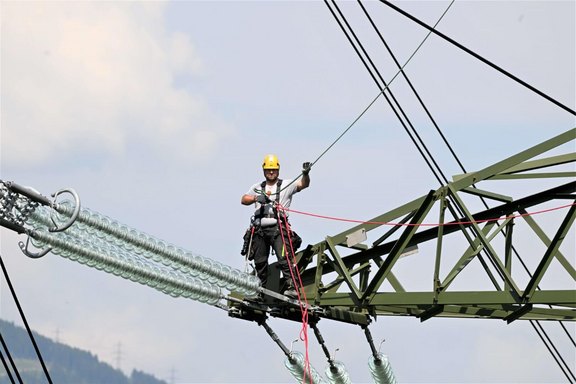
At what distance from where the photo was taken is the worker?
20344 millimetres

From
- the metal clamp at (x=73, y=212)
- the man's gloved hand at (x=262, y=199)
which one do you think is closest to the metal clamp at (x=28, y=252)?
the metal clamp at (x=73, y=212)

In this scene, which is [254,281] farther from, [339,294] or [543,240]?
[543,240]

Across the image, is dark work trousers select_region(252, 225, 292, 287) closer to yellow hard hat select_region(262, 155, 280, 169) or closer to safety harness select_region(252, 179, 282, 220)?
safety harness select_region(252, 179, 282, 220)

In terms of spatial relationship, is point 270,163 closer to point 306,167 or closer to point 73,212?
point 306,167

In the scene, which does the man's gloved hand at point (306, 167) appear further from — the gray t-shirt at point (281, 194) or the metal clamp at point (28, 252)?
the metal clamp at point (28, 252)

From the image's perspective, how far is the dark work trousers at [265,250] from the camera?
803 inches

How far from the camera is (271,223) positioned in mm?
Result: 20391

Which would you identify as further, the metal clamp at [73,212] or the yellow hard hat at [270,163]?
the yellow hard hat at [270,163]

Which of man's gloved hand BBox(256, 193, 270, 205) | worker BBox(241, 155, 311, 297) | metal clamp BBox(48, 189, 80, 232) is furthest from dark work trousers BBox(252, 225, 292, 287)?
metal clamp BBox(48, 189, 80, 232)

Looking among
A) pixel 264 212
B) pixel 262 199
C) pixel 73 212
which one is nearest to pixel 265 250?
pixel 264 212

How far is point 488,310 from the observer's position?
19.5 m

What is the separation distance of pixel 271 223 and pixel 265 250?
48cm

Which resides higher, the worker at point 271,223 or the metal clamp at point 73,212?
the worker at point 271,223

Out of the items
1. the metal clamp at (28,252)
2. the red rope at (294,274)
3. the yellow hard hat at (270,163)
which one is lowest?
the metal clamp at (28,252)
